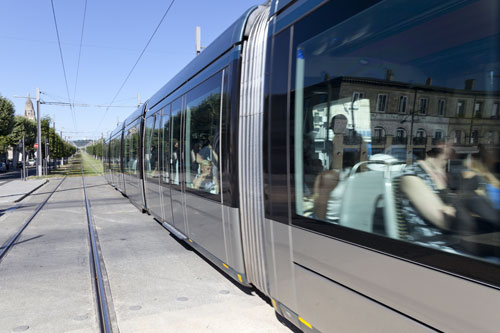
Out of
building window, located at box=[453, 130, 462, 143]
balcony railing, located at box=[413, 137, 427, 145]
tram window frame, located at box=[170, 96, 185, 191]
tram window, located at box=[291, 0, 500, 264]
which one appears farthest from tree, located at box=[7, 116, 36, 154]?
building window, located at box=[453, 130, 462, 143]

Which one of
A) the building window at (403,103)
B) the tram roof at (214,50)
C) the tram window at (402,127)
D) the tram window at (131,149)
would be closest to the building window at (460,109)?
the tram window at (402,127)

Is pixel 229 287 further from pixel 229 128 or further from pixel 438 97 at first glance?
pixel 438 97

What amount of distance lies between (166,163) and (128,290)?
2.86 meters

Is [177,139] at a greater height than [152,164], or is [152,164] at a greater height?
[177,139]

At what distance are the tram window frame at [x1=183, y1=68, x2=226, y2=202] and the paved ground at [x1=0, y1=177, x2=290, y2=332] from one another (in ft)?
4.02

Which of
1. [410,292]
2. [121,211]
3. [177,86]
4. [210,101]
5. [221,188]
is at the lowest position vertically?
[121,211]

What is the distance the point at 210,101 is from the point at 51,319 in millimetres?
3049

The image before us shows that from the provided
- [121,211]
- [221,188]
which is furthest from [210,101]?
[121,211]

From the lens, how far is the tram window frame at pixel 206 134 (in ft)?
14.9

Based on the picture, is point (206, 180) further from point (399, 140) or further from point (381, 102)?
point (399, 140)

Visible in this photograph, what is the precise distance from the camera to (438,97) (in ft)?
6.22

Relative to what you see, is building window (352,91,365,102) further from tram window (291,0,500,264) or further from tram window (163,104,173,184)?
tram window (163,104,173,184)

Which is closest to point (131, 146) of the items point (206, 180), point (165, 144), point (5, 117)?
point (165, 144)

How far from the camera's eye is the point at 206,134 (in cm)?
504
